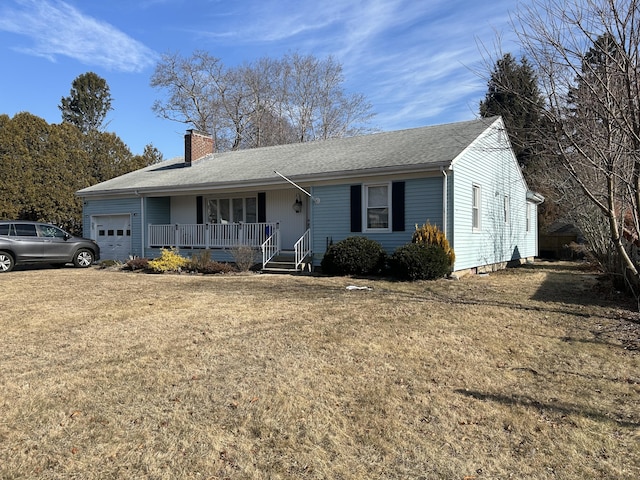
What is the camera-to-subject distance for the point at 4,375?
4613 mm

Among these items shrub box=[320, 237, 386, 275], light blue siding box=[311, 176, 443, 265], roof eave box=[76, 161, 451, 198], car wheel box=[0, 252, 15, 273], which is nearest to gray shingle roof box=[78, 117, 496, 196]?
roof eave box=[76, 161, 451, 198]

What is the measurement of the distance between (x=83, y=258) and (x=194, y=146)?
6.74m

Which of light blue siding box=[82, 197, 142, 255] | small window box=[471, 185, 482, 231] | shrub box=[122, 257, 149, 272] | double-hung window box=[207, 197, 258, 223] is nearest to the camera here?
small window box=[471, 185, 482, 231]

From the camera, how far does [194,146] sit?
20.2 meters

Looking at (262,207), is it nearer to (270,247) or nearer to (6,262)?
(270,247)

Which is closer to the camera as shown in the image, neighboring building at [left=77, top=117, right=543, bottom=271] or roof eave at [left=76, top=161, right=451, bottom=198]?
roof eave at [left=76, top=161, right=451, bottom=198]

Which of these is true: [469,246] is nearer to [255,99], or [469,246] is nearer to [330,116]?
[330,116]

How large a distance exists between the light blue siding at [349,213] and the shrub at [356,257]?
0.76 metres

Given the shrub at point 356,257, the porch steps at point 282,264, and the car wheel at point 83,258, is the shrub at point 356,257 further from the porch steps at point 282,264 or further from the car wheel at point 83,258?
the car wheel at point 83,258

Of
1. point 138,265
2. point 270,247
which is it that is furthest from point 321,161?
point 138,265

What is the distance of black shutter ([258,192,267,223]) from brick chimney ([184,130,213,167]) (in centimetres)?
542

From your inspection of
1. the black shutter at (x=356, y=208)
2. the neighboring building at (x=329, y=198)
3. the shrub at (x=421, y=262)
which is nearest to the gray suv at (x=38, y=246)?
the neighboring building at (x=329, y=198)

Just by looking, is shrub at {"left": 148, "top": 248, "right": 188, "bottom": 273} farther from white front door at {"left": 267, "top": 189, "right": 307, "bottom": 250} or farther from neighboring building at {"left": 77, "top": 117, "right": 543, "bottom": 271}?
white front door at {"left": 267, "top": 189, "right": 307, "bottom": 250}

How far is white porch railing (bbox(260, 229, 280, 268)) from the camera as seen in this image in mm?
14180
